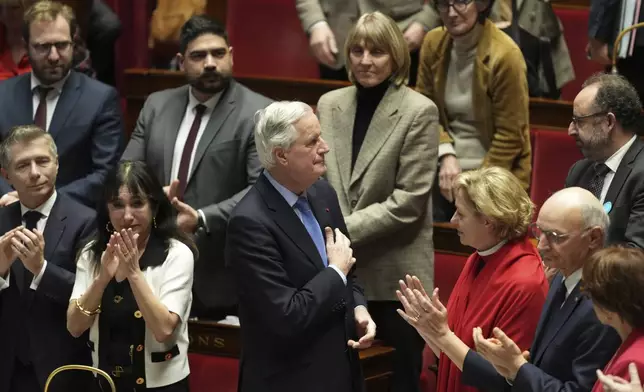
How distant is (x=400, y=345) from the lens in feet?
10.7

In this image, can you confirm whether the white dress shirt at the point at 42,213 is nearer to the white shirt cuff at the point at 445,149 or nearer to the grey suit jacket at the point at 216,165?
the grey suit jacket at the point at 216,165

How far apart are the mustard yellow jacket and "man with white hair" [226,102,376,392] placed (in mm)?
1115

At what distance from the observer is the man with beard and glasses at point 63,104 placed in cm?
367

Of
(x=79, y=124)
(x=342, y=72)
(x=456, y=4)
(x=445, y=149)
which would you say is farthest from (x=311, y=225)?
(x=342, y=72)

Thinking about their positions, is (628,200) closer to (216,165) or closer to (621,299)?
(621,299)

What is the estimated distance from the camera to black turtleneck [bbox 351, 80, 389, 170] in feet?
10.8

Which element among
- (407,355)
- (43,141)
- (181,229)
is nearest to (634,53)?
(407,355)

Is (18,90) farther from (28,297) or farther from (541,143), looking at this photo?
(541,143)

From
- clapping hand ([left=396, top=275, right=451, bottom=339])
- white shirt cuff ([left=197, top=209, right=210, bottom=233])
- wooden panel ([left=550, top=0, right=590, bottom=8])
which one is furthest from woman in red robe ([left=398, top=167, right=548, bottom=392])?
wooden panel ([left=550, top=0, right=590, bottom=8])

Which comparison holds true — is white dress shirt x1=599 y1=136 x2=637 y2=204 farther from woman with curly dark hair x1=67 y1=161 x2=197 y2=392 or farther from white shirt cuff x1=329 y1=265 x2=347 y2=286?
woman with curly dark hair x1=67 y1=161 x2=197 y2=392

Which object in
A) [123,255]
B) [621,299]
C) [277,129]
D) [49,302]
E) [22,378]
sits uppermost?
[277,129]

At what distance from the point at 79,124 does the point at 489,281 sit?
167 centimetres

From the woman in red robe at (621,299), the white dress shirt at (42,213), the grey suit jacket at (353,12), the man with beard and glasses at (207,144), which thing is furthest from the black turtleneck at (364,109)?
the woman in red robe at (621,299)

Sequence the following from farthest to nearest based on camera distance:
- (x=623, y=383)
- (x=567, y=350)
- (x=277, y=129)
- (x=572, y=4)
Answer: (x=572, y=4), (x=277, y=129), (x=567, y=350), (x=623, y=383)
